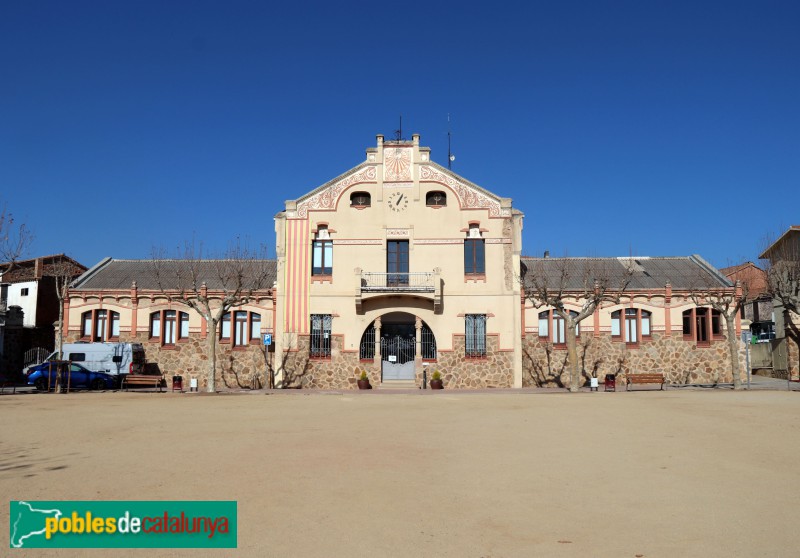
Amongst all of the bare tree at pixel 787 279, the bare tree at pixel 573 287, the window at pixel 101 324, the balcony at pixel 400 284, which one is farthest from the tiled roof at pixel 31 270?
the bare tree at pixel 787 279

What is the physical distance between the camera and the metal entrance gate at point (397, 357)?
35281mm

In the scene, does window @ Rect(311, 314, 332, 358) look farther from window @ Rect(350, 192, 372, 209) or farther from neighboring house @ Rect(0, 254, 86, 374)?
neighboring house @ Rect(0, 254, 86, 374)

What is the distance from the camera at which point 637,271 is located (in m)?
38.8

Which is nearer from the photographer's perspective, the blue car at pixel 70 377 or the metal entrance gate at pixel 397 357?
the blue car at pixel 70 377

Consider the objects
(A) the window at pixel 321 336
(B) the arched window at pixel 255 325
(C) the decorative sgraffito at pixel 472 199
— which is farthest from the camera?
(B) the arched window at pixel 255 325

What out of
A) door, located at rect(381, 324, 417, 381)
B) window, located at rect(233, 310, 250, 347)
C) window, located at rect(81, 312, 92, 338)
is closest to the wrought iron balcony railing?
door, located at rect(381, 324, 417, 381)

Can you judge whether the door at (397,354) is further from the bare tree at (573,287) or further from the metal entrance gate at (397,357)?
the bare tree at (573,287)

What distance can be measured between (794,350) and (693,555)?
38983 millimetres

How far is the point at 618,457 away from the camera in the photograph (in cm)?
1247

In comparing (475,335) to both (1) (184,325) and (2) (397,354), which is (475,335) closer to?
(2) (397,354)

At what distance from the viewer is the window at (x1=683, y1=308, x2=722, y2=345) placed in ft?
120

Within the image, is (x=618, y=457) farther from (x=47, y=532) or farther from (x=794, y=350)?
(x=794, y=350)

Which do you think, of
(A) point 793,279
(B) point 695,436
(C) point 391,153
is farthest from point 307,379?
(A) point 793,279

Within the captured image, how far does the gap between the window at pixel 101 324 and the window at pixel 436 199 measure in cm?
1830
